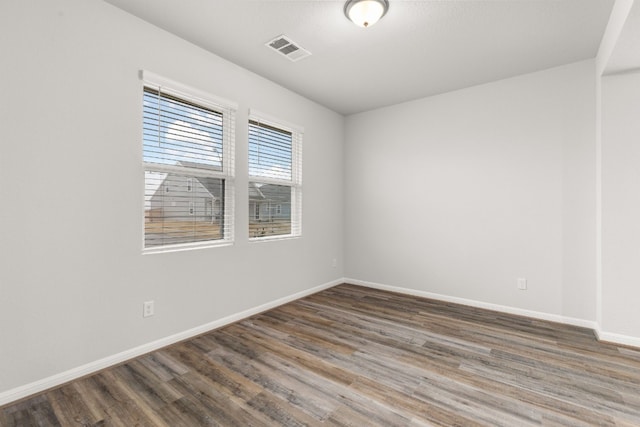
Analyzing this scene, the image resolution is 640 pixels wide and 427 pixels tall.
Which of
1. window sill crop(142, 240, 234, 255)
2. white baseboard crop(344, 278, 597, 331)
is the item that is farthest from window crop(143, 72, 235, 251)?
white baseboard crop(344, 278, 597, 331)

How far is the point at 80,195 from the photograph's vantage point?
2.06m

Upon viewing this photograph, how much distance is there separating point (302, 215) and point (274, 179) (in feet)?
2.18

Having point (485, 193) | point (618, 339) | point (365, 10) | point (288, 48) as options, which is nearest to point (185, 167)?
point (288, 48)

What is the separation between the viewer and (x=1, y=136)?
5.74 feet

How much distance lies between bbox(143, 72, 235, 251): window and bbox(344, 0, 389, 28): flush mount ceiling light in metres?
1.45

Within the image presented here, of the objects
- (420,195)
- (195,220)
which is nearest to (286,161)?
(195,220)

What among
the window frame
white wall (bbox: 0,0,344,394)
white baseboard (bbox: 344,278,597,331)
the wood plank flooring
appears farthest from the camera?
the window frame

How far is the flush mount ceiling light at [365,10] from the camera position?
2.11 metres

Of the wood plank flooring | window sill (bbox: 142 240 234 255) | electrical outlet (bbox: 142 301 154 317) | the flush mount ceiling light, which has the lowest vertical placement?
the wood plank flooring

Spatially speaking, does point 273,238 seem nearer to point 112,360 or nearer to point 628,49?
point 112,360

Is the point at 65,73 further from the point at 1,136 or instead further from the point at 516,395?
the point at 516,395

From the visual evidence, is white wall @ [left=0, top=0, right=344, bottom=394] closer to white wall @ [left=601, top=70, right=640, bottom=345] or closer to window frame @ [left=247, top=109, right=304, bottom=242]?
window frame @ [left=247, top=109, right=304, bottom=242]

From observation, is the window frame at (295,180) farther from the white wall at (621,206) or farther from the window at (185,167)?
the white wall at (621,206)

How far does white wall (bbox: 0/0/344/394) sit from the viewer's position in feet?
5.92
